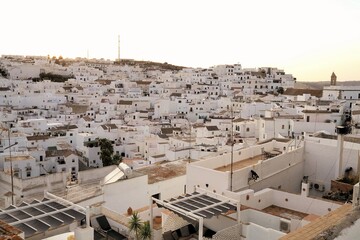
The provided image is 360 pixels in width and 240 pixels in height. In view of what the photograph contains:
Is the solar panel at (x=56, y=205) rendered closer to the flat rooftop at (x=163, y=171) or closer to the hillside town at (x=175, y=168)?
the hillside town at (x=175, y=168)

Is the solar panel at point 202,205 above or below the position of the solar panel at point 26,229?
below

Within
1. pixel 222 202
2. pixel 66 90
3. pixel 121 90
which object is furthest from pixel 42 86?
pixel 222 202

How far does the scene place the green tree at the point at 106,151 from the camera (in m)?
26.4

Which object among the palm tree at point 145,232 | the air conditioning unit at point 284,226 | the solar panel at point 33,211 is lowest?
the air conditioning unit at point 284,226

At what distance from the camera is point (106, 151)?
87.8ft

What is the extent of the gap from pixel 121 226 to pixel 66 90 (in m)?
47.1

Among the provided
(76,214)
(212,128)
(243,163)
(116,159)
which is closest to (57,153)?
(116,159)

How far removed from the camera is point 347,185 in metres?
10.7

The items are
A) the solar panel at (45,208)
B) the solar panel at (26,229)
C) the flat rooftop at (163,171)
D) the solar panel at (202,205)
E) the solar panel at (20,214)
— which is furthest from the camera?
the flat rooftop at (163,171)

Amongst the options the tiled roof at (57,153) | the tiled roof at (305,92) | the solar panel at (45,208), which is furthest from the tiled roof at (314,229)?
the tiled roof at (305,92)

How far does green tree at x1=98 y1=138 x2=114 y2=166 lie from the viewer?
2636 cm

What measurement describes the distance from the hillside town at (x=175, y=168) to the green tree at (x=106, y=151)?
0.26ft

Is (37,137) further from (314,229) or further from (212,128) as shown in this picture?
(314,229)

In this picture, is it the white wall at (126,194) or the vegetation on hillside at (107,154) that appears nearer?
the white wall at (126,194)
